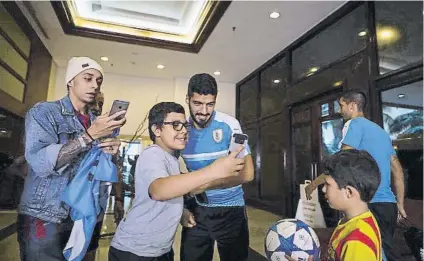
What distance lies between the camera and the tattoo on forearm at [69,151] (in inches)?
37.6

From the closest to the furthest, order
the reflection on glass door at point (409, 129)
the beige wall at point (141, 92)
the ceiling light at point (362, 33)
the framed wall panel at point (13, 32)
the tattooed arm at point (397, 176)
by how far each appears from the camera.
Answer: the tattooed arm at point (397, 176) → the reflection on glass door at point (409, 129) → the framed wall panel at point (13, 32) → the ceiling light at point (362, 33) → the beige wall at point (141, 92)

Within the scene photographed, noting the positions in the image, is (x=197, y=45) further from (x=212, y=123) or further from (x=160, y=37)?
(x=212, y=123)

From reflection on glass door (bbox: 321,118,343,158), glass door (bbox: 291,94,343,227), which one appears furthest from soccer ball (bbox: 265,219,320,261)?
reflection on glass door (bbox: 321,118,343,158)

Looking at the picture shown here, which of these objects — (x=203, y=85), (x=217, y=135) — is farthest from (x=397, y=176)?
(x=203, y=85)

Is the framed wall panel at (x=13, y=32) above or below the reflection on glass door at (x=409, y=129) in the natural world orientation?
above

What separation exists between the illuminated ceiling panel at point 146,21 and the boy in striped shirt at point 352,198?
10.8 feet

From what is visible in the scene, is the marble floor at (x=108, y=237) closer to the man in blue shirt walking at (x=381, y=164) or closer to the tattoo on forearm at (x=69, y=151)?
the tattoo on forearm at (x=69, y=151)

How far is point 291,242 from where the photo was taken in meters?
1.26

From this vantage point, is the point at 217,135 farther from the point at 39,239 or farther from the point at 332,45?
the point at 332,45

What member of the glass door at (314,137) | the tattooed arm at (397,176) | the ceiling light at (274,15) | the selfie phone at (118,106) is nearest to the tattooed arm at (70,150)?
the selfie phone at (118,106)

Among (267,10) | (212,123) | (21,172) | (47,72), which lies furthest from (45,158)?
(47,72)

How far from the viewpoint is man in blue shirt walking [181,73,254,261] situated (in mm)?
1358

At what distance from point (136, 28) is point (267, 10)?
2248 mm

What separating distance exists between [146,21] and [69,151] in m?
4.26
